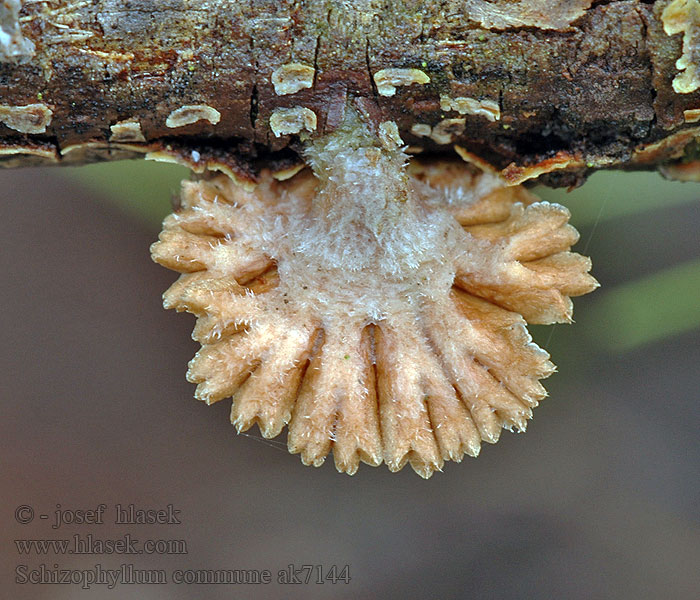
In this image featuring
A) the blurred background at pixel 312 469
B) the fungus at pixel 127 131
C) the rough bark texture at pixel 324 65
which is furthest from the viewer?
the blurred background at pixel 312 469

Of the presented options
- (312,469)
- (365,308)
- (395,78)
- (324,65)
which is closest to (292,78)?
(324,65)

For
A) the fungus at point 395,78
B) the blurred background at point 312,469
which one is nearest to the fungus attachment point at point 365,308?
the fungus at point 395,78

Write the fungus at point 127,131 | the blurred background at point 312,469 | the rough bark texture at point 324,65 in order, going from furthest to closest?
the blurred background at point 312,469, the fungus at point 127,131, the rough bark texture at point 324,65

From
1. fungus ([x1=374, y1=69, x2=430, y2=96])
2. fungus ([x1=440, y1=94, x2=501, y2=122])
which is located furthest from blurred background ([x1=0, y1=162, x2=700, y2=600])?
fungus ([x1=374, y1=69, x2=430, y2=96])

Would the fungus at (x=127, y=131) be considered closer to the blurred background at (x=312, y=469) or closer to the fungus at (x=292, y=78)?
the fungus at (x=292, y=78)

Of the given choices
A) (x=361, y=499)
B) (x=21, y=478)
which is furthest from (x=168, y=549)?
(x=361, y=499)

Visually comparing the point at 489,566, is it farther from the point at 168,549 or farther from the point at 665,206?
the point at 665,206

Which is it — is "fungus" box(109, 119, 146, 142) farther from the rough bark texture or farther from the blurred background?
the blurred background

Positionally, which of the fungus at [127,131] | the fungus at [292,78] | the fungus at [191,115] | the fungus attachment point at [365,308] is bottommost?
the fungus attachment point at [365,308]
